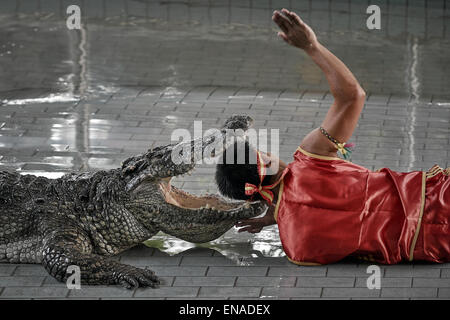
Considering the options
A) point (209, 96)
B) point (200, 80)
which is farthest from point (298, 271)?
point (200, 80)

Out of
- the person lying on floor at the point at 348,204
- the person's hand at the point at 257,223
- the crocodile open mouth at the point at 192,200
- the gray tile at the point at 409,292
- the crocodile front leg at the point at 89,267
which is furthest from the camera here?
the person's hand at the point at 257,223

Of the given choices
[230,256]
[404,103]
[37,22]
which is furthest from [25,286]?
[37,22]

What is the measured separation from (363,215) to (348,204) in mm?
102

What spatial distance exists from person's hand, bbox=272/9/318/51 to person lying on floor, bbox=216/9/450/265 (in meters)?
0.09

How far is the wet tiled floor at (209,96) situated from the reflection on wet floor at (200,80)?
18 mm

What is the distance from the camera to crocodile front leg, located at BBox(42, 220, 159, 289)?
4.54m

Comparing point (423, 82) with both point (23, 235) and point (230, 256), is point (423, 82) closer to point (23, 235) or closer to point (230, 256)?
point (230, 256)

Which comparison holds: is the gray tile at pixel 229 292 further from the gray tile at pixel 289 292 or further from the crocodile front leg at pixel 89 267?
the crocodile front leg at pixel 89 267

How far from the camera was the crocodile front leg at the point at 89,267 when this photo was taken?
4.54m

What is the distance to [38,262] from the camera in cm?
489

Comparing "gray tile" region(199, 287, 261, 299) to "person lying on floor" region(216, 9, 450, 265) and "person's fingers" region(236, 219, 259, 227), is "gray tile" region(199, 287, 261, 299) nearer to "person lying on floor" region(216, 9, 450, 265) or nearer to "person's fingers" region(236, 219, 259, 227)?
"person lying on floor" region(216, 9, 450, 265)

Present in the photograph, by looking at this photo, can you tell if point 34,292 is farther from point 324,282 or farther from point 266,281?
point 324,282

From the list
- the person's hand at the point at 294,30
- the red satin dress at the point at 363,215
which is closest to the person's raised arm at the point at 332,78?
the person's hand at the point at 294,30

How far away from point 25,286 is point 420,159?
11.3 ft
